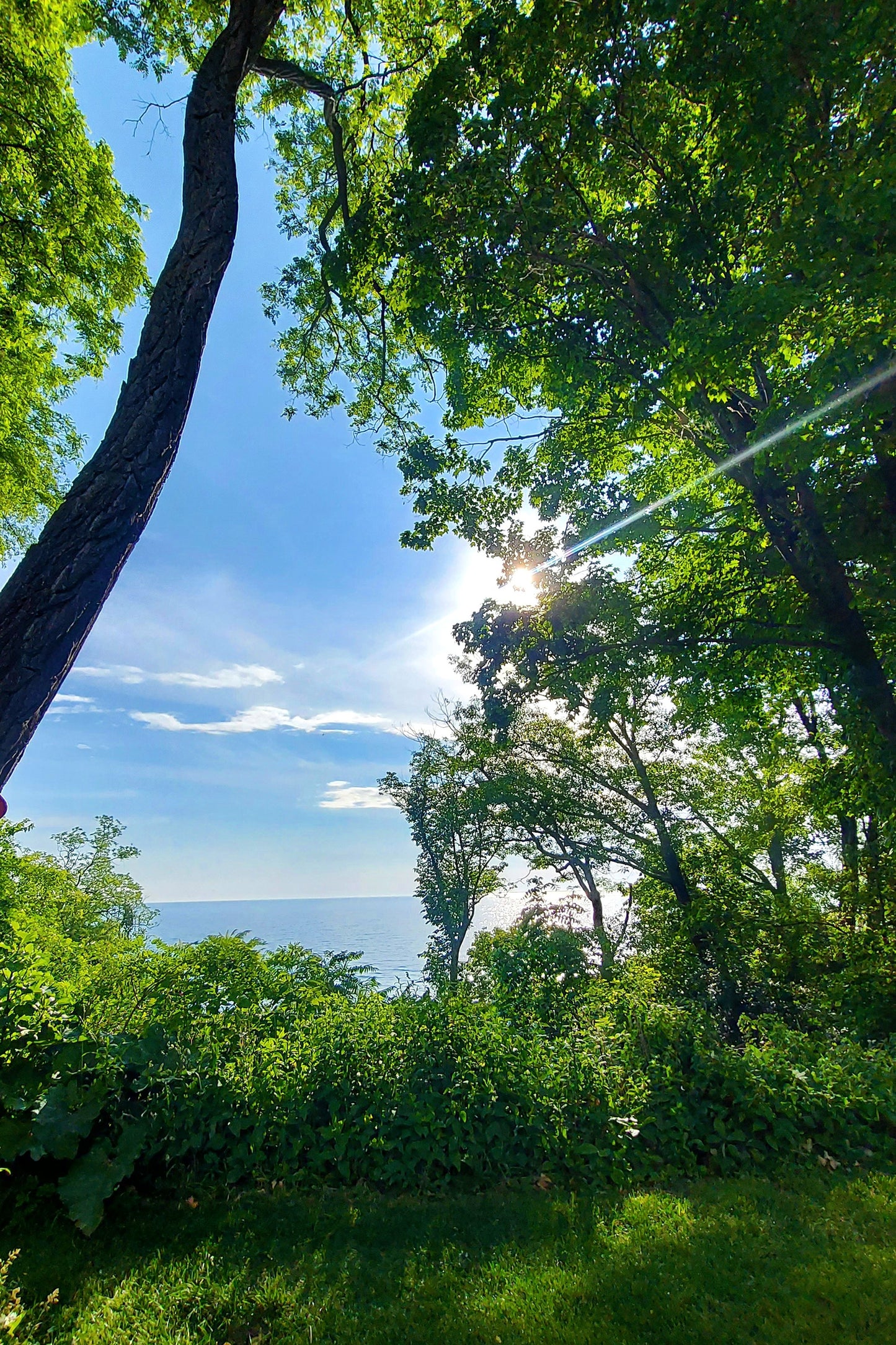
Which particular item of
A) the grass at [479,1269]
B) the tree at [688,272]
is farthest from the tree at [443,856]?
the grass at [479,1269]

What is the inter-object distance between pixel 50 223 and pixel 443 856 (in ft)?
84.4

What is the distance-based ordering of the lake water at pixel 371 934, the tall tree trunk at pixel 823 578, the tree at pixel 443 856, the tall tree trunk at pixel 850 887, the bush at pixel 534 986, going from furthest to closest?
1. the tree at pixel 443 856
2. the tall tree trunk at pixel 850 887
3. the lake water at pixel 371 934
4. the tall tree trunk at pixel 823 578
5. the bush at pixel 534 986

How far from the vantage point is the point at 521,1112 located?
432 cm

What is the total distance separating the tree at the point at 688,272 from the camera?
12.7ft

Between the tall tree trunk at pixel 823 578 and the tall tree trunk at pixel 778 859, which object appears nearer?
the tall tree trunk at pixel 823 578

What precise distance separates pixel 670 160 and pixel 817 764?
8.57 metres

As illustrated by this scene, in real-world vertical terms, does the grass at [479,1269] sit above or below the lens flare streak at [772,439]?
below

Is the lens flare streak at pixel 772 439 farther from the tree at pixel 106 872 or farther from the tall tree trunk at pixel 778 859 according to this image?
the tree at pixel 106 872

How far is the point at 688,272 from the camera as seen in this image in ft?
18.9

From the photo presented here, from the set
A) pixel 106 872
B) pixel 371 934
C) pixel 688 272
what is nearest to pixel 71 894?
pixel 106 872

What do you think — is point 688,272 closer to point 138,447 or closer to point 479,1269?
point 138,447

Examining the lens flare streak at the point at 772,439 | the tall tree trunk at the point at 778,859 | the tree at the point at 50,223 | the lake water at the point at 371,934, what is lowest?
the lake water at the point at 371,934

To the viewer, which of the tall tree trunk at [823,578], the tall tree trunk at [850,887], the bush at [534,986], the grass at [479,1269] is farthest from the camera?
the tall tree trunk at [850,887]

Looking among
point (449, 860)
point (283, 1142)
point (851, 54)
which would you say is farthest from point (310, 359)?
point (449, 860)
